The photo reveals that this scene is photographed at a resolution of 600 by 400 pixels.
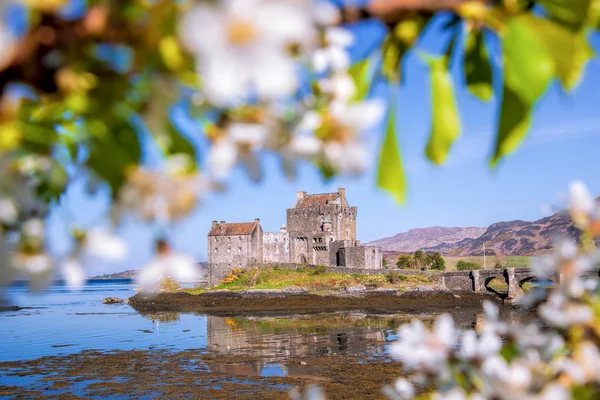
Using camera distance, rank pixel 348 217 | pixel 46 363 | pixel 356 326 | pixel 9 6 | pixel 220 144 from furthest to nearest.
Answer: pixel 348 217, pixel 356 326, pixel 46 363, pixel 220 144, pixel 9 6

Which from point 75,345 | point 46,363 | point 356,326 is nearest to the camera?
point 46,363

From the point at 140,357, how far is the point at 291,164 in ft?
90.0

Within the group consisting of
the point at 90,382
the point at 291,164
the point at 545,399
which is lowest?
the point at 90,382

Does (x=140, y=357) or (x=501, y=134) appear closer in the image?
(x=501, y=134)

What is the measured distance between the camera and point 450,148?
979 millimetres

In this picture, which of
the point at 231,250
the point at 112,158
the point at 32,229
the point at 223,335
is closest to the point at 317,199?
the point at 231,250

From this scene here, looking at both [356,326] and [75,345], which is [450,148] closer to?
[75,345]

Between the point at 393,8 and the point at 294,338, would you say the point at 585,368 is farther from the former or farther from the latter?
the point at 294,338

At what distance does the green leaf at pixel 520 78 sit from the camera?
0.81 m

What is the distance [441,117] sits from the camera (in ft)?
3.20

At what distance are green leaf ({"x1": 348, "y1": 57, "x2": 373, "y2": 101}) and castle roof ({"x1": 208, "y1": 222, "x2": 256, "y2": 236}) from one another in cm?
6517

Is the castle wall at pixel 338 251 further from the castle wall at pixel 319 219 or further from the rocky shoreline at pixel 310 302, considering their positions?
the rocky shoreline at pixel 310 302

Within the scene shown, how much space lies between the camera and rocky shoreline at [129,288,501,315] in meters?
47.6

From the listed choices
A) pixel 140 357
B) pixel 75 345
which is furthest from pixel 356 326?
pixel 75 345
